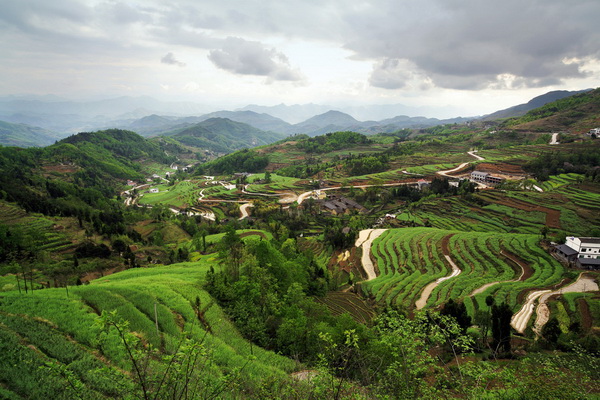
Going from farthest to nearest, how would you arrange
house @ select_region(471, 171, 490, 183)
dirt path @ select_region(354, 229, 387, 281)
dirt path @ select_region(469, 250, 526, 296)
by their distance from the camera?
house @ select_region(471, 171, 490, 183) → dirt path @ select_region(354, 229, 387, 281) → dirt path @ select_region(469, 250, 526, 296)

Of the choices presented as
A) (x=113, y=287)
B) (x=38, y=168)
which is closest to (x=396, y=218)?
(x=113, y=287)

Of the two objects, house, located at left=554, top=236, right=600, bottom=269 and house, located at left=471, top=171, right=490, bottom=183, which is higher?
house, located at left=471, top=171, right=490, bottom=183

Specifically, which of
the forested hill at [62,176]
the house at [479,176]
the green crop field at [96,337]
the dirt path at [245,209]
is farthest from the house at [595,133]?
the forested hill at [62,176]

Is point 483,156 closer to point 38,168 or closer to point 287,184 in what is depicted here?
point 287,184

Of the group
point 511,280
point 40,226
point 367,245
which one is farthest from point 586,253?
point 40,226

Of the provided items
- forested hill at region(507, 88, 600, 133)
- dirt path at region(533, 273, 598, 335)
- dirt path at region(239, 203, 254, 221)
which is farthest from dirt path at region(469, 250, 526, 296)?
forested hill at region(507, 88, 600, 133)

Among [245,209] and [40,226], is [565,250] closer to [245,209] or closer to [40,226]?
[245,209]

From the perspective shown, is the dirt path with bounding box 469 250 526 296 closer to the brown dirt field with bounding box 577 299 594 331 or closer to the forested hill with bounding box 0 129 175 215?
the brown dirt field with bounding box 577 299 594 331
